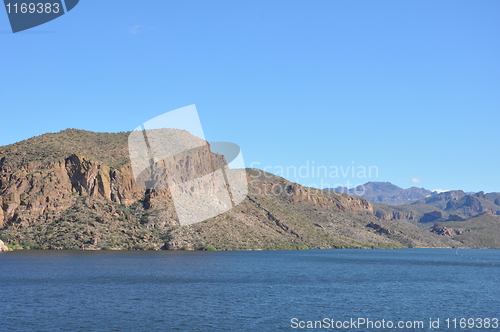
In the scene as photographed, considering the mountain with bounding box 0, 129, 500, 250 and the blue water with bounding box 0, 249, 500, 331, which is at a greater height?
the mountain with bounding box 0, 129, 500, 250

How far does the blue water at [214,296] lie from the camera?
5088 cm

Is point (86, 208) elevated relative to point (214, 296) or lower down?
elevated

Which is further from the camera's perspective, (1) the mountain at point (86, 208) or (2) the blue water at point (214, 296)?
(1) the mountain at point (86, 208)

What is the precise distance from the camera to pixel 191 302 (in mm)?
62406

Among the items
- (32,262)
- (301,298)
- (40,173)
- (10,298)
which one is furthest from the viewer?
(40,173)

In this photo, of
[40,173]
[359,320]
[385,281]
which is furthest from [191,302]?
[40,173]

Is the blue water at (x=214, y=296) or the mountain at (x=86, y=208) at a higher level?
the mountain at (x=86, y=208)

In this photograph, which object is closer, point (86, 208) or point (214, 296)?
point (214, 296)

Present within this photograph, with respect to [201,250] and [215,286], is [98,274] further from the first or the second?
[201,250]

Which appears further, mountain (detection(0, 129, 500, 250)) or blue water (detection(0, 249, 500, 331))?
mountain (detection(0, 129, 500, 250))

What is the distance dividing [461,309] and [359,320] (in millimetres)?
17120

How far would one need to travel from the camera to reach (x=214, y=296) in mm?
67375

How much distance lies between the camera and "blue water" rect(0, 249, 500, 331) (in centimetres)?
5088

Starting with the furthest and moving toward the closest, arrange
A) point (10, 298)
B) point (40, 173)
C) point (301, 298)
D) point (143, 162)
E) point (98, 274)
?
point (143, 162), point (40, 173), point (98, 274), point (301, 298), point (10, 298)
